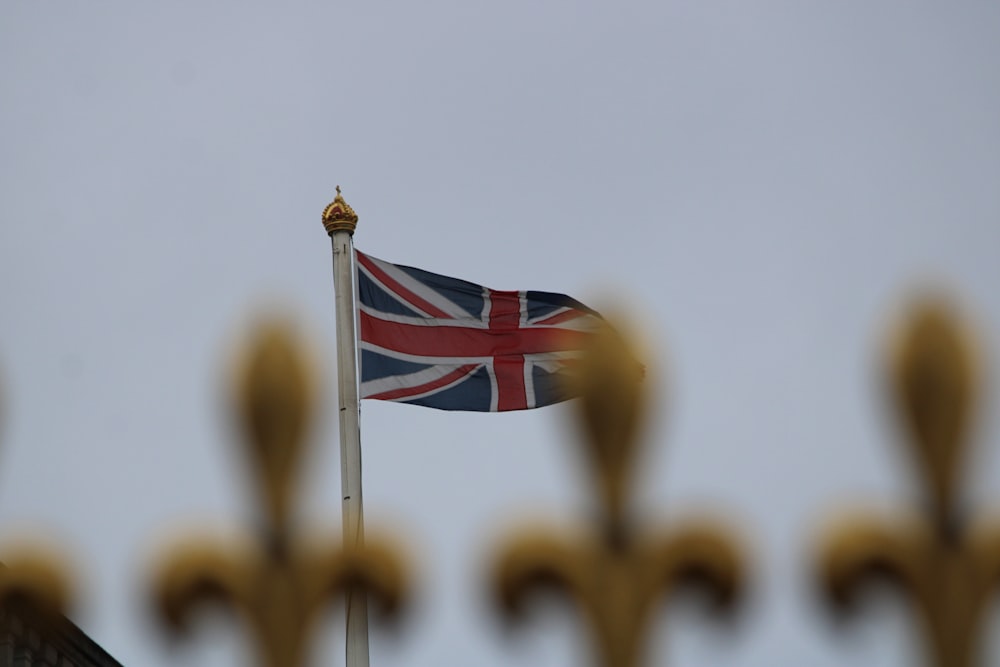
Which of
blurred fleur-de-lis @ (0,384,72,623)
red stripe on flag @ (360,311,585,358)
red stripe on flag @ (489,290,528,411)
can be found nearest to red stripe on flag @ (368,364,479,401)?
red stripe on flag @ (360,311,585,358)

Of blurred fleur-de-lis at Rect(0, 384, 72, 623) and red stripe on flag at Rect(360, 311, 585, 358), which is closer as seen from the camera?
blurred fleur-de-lis at Rect(0, 384, 72, 623)

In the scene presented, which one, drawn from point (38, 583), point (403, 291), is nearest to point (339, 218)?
point (403, 291)

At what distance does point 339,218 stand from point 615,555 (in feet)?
44.1

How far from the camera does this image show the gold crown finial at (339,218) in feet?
57.2

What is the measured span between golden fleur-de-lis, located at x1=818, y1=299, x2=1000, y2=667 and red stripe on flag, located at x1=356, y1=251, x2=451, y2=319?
13.2 meters

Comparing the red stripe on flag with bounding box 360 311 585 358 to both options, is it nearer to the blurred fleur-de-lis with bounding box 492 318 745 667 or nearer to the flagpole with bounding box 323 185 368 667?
the flagpole with bounding box 323 185 368 667

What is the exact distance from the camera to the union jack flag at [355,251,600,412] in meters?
16.8

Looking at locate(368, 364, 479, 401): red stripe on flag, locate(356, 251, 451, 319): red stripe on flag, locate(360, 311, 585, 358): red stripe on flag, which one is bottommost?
locate(368, 364, 479, 401): red stripe on flag

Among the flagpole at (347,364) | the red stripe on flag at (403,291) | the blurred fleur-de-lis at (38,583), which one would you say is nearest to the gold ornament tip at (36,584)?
the blurred fleur-de-lis at (38,583)

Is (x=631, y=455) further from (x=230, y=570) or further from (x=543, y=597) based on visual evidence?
(x=230, y=570)

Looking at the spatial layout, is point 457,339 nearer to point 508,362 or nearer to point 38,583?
point 508,362

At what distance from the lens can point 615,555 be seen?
4184 millimetres

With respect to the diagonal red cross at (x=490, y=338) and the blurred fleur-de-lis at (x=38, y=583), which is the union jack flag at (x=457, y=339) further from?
the blurred fleur-de-lis at (x=38, y=583)

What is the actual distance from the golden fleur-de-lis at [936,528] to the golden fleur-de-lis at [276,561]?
3.41ft
